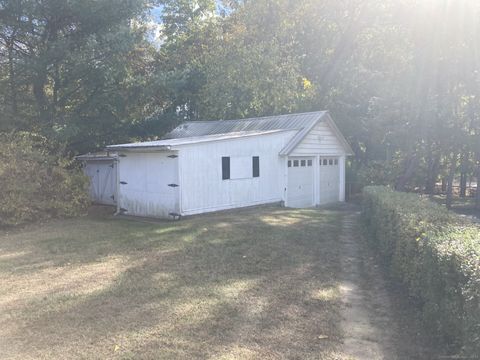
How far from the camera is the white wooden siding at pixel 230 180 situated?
14109mm

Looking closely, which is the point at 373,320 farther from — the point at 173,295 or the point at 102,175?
the point at 102,175

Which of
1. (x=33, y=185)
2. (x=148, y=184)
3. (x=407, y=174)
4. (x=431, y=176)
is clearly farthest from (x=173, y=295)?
(x=431, y=176)

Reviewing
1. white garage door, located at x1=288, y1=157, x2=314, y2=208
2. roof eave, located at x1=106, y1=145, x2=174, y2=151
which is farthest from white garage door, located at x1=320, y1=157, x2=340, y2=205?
roof eave, located at x1=106, y1=145, x2=174, y2=151

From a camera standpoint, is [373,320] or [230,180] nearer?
[373,320]

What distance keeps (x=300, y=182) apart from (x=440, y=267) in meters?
14.5

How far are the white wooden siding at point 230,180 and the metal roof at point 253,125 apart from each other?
1240mm

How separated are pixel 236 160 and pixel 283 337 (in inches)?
436

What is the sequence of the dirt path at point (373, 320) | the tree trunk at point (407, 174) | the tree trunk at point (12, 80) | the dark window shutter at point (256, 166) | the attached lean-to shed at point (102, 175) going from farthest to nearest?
the tree trunk at point (407, 174) → the attached lean-to shed at point (102, 175) → the tree trunk at point (12, 80) → the dark window shutter at point (256, 166) → the dirt path at point (373, 320)

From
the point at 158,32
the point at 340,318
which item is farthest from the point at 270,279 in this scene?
the point at 158,32

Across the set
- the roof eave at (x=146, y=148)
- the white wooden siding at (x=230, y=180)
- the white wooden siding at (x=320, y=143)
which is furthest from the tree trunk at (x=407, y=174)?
the roof eave at (x=146, y=148)

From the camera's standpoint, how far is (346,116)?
2738 cm

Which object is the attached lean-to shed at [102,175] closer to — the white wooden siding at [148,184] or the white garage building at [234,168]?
the white garage building at [234,168]

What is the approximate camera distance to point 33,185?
1416 cm

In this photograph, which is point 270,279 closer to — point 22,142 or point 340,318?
point 340,318
